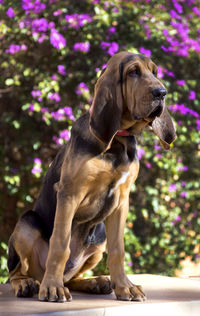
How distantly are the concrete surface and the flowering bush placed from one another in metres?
2.28

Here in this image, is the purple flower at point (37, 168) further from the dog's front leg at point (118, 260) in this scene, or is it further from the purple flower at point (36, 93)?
the dog's front leg at point (118, 260)

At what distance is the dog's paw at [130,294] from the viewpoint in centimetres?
276

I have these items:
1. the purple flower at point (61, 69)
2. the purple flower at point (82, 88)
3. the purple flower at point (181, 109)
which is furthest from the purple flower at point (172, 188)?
the purple flower at point (61, 69)

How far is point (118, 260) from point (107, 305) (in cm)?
33

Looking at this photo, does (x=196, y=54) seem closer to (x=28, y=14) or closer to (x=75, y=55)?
(x=75, y=55)

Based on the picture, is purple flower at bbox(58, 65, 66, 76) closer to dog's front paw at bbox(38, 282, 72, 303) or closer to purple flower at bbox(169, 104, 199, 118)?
purple flower at bbox(169, 104, 199, 118)

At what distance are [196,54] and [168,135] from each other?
3253mm

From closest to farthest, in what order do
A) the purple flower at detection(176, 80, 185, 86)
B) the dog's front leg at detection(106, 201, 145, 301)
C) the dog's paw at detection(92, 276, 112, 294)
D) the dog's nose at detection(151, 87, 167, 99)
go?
the dog's nose at detection(151, 87, 167, 99), the dog's front leg at detection(106, 201, 145, 301), the dog's paw at detection(92, 276, 112, 294), the purple flower at detection(176, 80, 185, 86)

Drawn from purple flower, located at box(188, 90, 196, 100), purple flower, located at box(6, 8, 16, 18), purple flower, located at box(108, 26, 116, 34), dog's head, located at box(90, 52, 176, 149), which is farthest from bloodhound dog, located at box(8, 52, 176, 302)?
purple flower, located at box(188, 90, 196, 100)

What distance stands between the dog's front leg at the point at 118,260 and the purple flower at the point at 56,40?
277 centimetres

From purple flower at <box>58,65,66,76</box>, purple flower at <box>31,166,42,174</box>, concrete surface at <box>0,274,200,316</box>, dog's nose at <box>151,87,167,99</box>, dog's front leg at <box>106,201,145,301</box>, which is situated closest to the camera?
concrete surface at <box>0,274,200,316</box>

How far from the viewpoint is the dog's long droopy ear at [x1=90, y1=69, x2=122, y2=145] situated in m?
2.64

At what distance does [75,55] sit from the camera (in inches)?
218

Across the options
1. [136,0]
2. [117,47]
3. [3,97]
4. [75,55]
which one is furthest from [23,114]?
[136,0]
